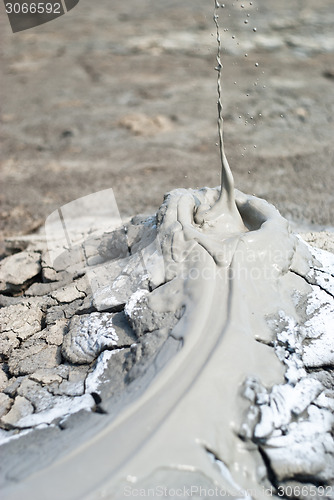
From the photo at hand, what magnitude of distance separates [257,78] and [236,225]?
4.14 metres

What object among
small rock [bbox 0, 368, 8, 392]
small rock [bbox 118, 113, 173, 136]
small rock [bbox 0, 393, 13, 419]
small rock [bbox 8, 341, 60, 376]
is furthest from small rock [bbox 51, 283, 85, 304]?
small rock [bbox 118, 113, 173, 136]

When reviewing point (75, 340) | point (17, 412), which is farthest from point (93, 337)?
point (17, 412)

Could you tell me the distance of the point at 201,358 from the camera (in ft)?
4.67

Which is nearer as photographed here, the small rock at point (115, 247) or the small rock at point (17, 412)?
the small rock at point (17, 412)

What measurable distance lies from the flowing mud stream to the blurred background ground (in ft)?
5.37

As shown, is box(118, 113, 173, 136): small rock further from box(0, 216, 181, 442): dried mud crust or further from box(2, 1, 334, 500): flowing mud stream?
box(2, 1, 334, 500): flowing mud stream

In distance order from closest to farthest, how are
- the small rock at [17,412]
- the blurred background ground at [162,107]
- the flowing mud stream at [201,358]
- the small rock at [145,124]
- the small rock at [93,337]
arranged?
the flowing mud stream at [201,358] → the small rock at [17,412] → the small rock at [93,337] → the blurred background ground at [162,107] → the small rock at [145,124]

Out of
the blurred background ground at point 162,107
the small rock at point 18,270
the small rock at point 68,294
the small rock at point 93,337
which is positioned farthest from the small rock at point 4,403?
the blurred background ground at point 162,107

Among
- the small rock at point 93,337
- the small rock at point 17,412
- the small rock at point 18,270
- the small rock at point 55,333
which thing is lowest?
the small rock at point 18,270

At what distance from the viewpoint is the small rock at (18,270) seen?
247 cm

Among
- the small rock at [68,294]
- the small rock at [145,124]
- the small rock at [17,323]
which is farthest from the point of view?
the small rock at [145,124]

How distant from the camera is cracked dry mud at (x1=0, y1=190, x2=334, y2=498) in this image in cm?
133

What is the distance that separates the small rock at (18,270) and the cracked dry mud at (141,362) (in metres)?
0.28

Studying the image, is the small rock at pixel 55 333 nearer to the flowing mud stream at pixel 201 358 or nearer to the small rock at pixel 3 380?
the small rock at pixel 3 380
